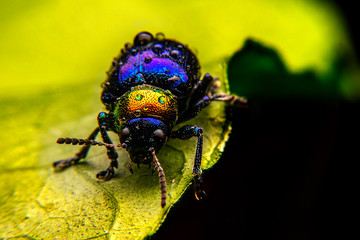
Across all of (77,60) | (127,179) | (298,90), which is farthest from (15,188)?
(298,90)

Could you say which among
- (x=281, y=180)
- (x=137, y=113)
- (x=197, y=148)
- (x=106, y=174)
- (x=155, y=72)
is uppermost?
(x=155, y=72)

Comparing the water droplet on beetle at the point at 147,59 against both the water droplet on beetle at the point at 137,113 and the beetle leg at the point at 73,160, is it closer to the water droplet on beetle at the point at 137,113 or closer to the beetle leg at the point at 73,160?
the water droplet on beetle at the point at 137,113

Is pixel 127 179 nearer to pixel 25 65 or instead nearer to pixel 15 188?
pixel 15 188

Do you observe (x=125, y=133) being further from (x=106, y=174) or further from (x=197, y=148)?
(x=197, y=148)

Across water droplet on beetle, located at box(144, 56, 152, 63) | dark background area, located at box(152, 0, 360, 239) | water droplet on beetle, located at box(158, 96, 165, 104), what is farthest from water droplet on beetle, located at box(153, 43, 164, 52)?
dark background area, located at box(152, 0, 360, 239)

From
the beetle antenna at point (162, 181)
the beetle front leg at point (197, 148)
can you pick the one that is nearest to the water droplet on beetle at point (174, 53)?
the beetle front leg at point (197, 148)

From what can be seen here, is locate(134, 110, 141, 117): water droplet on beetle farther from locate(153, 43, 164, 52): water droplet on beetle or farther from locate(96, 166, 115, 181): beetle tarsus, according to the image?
locate(153, 43, 164, 52): water droplet on beetle

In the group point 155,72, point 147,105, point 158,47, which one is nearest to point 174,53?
point 158,47
